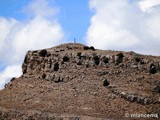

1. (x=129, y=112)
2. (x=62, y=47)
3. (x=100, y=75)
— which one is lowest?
(x=129, y=112)

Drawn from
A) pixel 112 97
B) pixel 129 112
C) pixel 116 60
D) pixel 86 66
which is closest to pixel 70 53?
pixel 86 66

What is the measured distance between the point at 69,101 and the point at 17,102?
40.8 ft

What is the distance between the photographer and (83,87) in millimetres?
72125

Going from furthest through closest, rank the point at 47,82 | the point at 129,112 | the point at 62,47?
1. the point at 62,47
2. the point at 47,82
3. the point at 129,112

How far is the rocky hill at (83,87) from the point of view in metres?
63.0

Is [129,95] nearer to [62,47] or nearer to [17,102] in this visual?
[17,102]

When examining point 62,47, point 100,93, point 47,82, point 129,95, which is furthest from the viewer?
point 62,47

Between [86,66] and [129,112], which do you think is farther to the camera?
[86,66]

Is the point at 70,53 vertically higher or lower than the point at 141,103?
higher

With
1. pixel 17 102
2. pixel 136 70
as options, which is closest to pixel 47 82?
pixel 17 102

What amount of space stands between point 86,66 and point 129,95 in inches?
609

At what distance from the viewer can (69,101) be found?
69.2 metres

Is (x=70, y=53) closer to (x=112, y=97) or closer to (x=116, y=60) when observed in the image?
(x=116, y=60)

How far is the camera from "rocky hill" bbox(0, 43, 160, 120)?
207 feet
